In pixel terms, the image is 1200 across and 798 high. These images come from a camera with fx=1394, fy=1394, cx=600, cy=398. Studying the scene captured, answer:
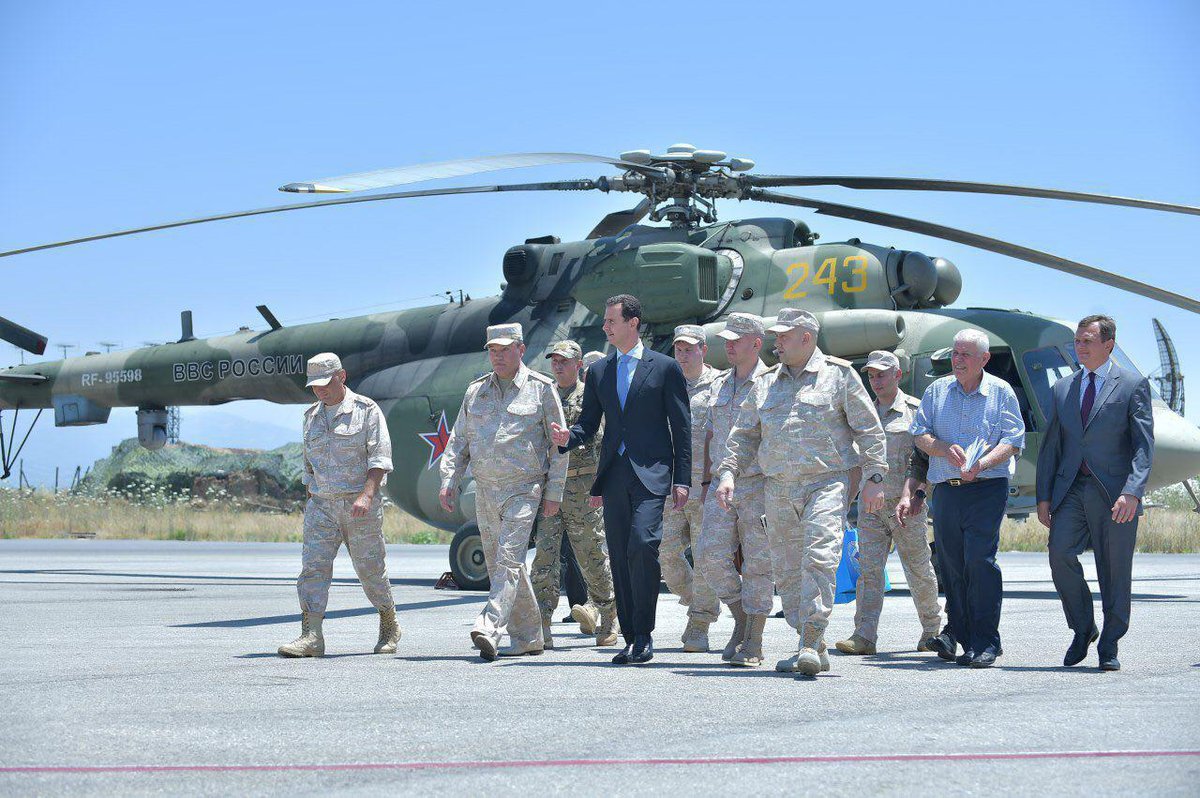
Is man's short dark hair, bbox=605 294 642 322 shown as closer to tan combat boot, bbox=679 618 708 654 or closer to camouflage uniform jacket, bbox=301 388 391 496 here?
camouflage uniform jacket, bbox=301 388 391 496

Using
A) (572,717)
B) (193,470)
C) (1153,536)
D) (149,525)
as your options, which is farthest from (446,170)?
(193,470)

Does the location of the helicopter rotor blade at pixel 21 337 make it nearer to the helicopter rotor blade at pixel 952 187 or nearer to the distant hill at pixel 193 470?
the helicopter rotor blade at pixel 952 187

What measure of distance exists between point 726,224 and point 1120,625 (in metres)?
7.51

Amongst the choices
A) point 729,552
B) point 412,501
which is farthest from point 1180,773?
point 412,501

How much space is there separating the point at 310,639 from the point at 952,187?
272 inches

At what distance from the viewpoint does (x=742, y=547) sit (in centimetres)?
799

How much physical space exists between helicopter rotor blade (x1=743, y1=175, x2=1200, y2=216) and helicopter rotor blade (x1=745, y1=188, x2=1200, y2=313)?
0.36 metres

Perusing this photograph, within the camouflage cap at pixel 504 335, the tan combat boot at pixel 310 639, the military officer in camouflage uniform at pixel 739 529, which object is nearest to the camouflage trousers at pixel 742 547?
the military officer in camouflage uniform at pixel 739 529

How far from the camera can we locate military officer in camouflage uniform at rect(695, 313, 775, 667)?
7695 millimetres

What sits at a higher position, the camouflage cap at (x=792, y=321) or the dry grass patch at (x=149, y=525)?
the camouflage cap at (x=792, y=321)

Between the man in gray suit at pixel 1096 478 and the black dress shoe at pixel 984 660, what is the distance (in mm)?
381

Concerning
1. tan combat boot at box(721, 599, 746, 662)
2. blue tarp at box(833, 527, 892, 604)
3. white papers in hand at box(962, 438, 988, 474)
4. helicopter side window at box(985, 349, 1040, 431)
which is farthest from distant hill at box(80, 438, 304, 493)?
white papers in hand at box(962, 438, 988, 474)

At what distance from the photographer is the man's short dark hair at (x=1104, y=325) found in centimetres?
764

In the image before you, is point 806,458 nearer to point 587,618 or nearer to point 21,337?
point 587,618
